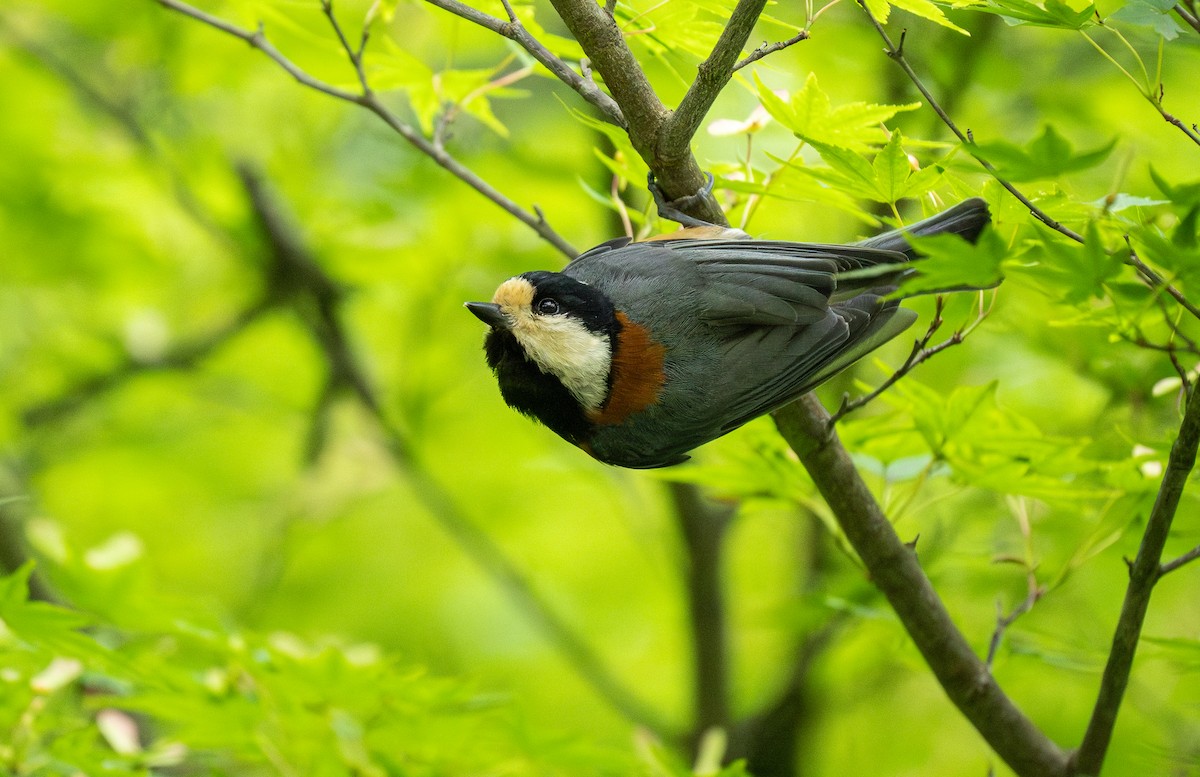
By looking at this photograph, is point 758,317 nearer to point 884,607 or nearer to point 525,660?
point 884,607

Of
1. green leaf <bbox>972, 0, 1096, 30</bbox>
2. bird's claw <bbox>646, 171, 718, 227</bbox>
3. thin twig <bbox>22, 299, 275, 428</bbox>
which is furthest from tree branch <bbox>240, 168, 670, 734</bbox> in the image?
green leaf <bbox>972, 0, 1096, 30</bbox>

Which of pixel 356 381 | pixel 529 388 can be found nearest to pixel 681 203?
pixel 529 388

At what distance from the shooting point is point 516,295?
2.45 metres

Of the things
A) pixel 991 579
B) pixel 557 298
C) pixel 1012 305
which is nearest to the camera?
pixel 557 298

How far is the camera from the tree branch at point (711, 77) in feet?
6.18

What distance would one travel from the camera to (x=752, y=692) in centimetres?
606

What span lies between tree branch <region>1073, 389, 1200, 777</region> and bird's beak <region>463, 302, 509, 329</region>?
1.34 metres

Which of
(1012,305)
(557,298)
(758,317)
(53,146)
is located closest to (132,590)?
(557,298)

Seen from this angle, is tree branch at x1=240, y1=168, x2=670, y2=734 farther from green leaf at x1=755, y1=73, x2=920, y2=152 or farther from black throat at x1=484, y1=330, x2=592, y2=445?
green leaf at x1=755, y1=73, x2=920, y2=152

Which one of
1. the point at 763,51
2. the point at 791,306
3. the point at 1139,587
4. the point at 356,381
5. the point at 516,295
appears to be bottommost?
the point at 356,381

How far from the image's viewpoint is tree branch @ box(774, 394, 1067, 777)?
2.34 m

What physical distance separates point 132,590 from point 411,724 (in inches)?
29.4

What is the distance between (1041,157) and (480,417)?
4488 millimetres

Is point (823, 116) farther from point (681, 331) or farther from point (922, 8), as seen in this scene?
point (681, 331)
